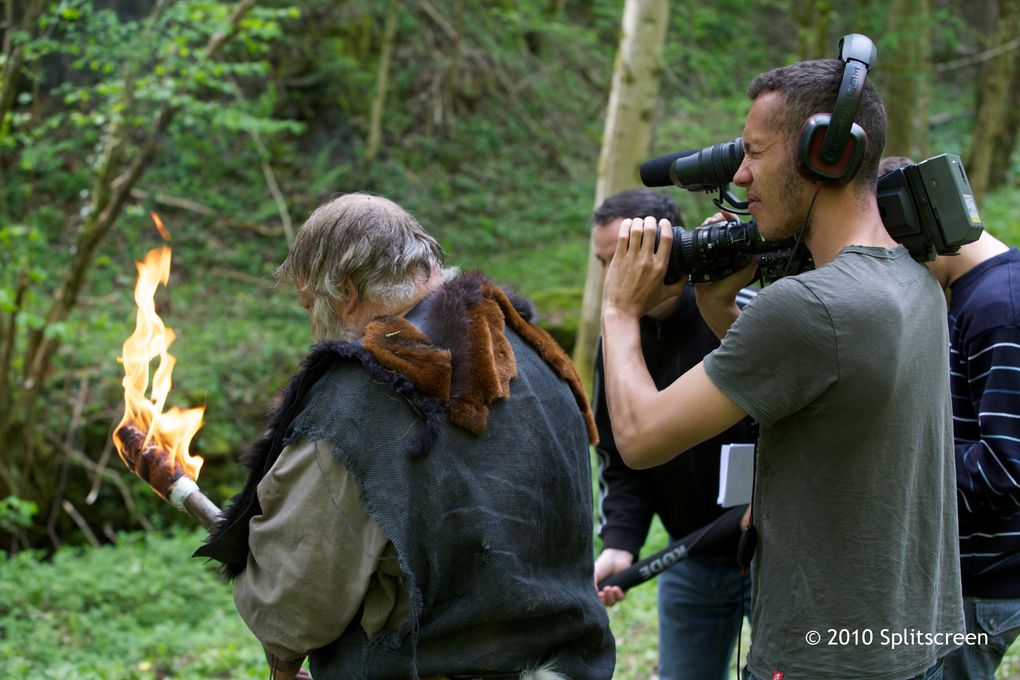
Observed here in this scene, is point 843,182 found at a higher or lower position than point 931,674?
higher

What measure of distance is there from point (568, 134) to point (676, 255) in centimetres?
1562

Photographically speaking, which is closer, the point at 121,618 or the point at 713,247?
the point at 713,247

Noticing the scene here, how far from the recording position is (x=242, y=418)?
31.4ft

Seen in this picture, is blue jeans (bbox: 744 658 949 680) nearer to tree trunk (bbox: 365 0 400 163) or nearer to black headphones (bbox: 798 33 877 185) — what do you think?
black headphones (bbox: 798 33 877 185)

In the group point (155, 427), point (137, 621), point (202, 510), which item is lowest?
point (137, 621)

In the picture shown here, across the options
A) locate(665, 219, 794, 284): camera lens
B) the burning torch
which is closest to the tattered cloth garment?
the burning torch

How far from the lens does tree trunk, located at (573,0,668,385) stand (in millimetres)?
7586

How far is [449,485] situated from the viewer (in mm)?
2186

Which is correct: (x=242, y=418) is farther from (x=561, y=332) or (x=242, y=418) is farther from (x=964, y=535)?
(x=964, y=535)

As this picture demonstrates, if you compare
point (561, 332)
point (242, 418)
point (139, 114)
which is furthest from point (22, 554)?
point (561, 332)

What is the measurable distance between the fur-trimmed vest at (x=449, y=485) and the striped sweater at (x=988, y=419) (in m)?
1.09

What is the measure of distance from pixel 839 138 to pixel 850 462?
66 centimetres

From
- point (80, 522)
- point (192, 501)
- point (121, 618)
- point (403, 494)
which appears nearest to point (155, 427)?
point (192, 501)

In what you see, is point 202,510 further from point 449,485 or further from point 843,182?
point 843,182
